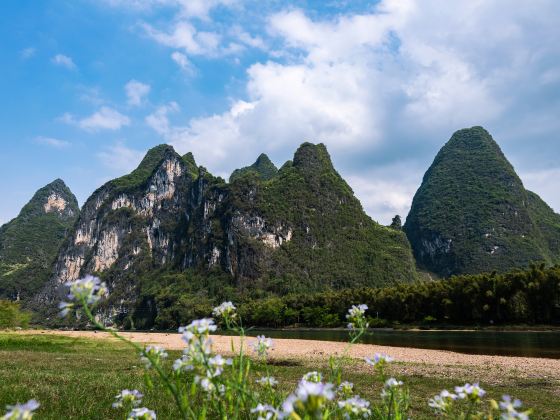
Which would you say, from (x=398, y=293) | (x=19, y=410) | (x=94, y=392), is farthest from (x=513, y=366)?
(x=398, y=293)

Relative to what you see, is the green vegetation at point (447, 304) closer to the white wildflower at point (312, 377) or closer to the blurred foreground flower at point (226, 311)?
the white wildflower at point (312, 377)

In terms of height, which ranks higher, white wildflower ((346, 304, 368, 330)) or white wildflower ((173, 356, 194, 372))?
white wildflower ((346, 304, 368, 330))

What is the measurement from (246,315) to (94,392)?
11524 cm

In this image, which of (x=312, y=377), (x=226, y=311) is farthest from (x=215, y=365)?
(x=312, y=377)

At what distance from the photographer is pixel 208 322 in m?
2.45

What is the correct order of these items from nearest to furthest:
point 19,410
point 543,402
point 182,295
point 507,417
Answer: point 19,410 < point 507,417 < point 543,402 < point 182,295

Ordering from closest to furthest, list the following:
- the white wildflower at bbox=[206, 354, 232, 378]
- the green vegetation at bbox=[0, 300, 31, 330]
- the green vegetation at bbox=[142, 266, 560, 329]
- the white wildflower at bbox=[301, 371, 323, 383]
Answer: the white wildflower at bbox=[206, 354, 232, 378] → the white wildflower at bbox=[301, 371, 323, 383] → the green vegetation at bbox=[142, 266, 560, 329] → the green vegetation at bbox=[0, 300, 31, 330]

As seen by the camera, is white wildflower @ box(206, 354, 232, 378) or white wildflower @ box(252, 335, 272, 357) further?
white wildflower @ box(252, 335, 272, 357)

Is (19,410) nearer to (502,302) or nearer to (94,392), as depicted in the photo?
(94,392)

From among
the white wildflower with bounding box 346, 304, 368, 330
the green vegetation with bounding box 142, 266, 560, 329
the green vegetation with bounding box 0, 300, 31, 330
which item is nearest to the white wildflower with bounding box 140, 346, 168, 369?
the white wildflower with bounding box 346, 304, 368, 330

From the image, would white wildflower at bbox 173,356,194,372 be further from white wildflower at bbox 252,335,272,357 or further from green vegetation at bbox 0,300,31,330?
green vegetation at bbox 0,300,31,330

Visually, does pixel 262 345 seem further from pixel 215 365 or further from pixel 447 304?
pixel 447 304

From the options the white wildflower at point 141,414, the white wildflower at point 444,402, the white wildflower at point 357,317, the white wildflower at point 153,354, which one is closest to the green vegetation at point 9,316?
the white wildflower at point 153,354

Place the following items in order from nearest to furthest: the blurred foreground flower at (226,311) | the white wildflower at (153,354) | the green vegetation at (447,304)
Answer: the white wildflower at (153,354)
the blurred foreground flower at (226,311)
the green vegetation at (447,304)
